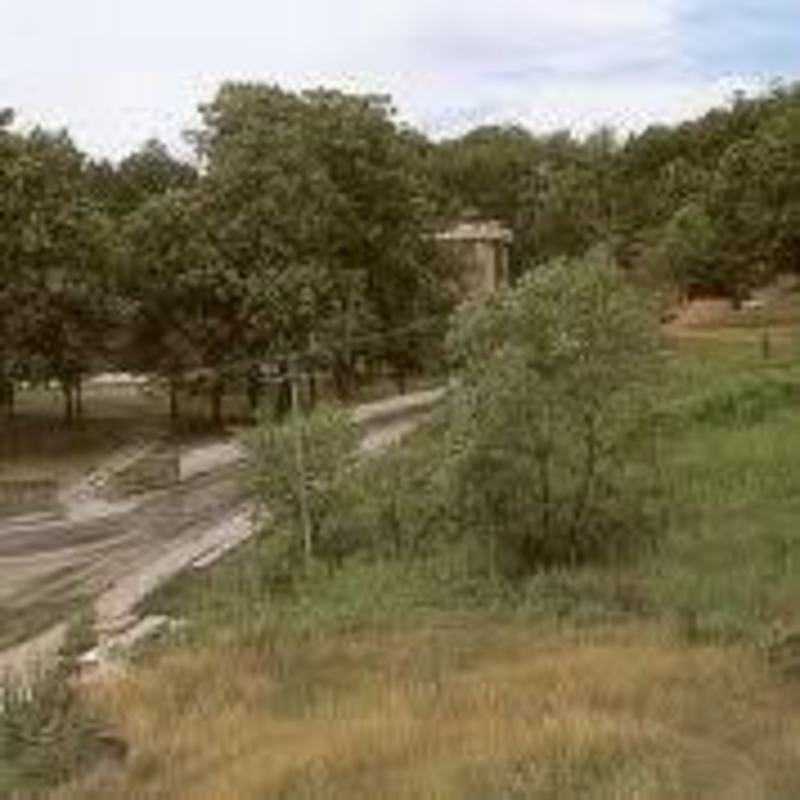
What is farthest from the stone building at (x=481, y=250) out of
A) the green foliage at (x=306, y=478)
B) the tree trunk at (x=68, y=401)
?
the green foliage at (x=306, y=478)

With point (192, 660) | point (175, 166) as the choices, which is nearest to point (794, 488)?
point (192, 660)

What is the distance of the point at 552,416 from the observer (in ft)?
136

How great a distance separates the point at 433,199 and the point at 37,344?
837 inches

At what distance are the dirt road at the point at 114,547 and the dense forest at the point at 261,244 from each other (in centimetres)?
552

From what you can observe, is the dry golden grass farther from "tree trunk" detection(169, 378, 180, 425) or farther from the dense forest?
"tree trunk" detection(169, 378, 180, 425)

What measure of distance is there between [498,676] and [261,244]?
43273 mm

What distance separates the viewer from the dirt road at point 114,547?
148 ft

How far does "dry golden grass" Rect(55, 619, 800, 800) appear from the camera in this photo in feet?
72.7

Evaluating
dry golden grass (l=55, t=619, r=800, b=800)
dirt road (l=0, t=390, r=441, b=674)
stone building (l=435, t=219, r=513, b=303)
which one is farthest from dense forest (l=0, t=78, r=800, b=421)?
dry golden grass (l=55, t=619, r=800, b=800)

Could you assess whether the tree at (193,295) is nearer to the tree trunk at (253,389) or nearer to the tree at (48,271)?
the tree trunk at (253,389)

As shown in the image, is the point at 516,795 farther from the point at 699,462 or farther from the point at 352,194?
the point at 352,194

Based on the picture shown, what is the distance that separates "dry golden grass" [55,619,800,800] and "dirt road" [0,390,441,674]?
896 centimetres

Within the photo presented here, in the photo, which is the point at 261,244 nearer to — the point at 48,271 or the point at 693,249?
the point at 48,271

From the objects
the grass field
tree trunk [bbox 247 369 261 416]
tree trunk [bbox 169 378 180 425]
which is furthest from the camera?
tree trunk [bbox 169 378 180 425]
